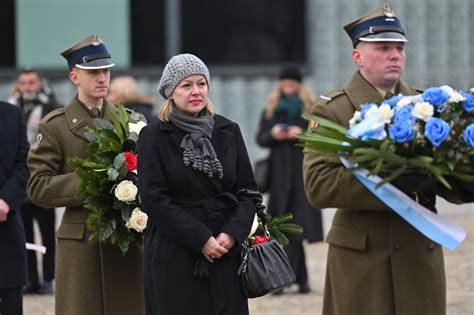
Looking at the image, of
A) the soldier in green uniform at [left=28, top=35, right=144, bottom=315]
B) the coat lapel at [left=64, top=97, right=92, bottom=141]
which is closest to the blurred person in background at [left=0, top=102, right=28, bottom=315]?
the soldier in green uniform at [left=28, top=35, right=144, bottom=315]

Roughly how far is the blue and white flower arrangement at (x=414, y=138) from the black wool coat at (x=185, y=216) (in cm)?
56

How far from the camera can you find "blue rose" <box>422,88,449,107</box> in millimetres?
5723

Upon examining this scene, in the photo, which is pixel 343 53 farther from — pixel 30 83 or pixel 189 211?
pixel 189 211

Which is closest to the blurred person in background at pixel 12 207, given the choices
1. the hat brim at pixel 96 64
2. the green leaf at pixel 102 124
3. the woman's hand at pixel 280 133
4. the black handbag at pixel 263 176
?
the hat brim at pixel 96 64

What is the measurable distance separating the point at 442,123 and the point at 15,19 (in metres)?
12.2

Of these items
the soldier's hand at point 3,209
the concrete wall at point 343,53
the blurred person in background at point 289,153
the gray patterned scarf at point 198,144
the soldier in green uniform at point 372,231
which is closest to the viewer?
the gray patterned scarf at point 198,144

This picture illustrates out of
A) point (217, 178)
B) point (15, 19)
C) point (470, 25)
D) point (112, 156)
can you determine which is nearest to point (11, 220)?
point (112, 156)

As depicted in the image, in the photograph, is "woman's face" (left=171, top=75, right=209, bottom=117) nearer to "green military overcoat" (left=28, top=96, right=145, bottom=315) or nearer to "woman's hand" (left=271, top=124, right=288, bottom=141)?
"green military overcoat" (left=28, top=96, right=145, bottom=315)

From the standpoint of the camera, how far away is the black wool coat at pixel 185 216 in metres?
5.88

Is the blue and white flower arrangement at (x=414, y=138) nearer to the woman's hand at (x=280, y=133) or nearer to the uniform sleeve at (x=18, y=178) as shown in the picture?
the uniform sleeve at (x=18, y=178)

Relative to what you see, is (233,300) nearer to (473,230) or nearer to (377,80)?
(377,80)

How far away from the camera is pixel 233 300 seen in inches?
235

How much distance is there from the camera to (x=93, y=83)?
7.21 metres

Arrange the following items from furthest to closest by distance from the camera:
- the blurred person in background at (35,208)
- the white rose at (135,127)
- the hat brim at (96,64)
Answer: the blurred person in background at (35,208) → the hat brim at (96,64) → the white rose at (135,127)
